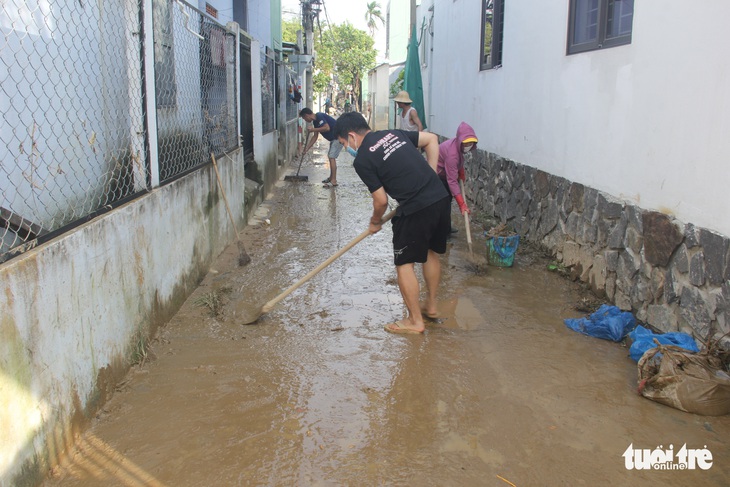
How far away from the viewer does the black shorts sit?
166 inches

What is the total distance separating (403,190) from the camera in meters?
4.18

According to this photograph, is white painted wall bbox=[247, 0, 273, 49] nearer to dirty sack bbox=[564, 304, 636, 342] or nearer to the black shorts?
the black shorts

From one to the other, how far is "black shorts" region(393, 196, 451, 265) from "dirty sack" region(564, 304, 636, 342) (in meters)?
1.29

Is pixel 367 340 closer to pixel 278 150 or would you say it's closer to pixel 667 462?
pixel 667 462

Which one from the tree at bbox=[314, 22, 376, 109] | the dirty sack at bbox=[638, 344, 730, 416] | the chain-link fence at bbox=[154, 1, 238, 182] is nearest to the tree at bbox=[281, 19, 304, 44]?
the tree at bbox=[314, 22, 376, 109]

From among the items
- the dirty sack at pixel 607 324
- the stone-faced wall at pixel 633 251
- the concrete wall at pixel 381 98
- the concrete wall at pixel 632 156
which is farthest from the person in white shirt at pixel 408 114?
the concrete wall at pixel 381 98

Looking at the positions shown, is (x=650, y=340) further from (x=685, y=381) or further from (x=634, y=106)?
(x=634, y=106)

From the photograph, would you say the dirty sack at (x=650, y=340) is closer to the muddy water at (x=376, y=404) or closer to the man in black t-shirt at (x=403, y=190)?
the muddy water at (x=376, y=404)

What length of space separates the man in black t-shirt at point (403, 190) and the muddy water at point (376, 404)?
466 millimetres

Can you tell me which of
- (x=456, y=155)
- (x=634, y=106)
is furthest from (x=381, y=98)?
(x=634, y=106)

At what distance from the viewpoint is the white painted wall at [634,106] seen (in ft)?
11.4

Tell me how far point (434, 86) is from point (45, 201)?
1129 cm

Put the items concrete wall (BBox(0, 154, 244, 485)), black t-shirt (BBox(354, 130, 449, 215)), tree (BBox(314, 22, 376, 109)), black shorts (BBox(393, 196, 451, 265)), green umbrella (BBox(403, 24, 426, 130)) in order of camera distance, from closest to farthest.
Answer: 1. concrete wall (BBox(0, 154, 244, 485))
2. black t-shirt (BBox(354, 130, 449, 215))
3. black shorts (BBox(393, 196, 451, 265))
4. green umbrella (BBox(403, 24, 426, 130))
5. tree (BBox(314, 22, 376, 109))

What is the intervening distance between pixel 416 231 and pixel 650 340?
173 centimetres
